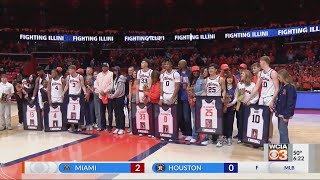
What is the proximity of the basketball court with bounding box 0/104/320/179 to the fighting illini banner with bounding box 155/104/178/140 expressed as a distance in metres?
0.20

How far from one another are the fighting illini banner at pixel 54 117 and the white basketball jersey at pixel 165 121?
2673mm

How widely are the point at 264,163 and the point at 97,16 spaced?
22603mm

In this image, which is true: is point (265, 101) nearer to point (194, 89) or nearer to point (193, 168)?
point (194, 89)

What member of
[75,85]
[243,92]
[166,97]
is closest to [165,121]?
[166,97]

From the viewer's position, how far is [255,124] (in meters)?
6.22

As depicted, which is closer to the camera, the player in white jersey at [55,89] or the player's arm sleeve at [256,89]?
the player's arm sleeve at [256,89]

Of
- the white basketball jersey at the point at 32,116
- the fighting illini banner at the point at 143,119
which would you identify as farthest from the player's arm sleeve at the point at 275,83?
the white basketball jersey at the point at 32,116

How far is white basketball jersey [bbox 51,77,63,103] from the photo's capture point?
27.5 feet

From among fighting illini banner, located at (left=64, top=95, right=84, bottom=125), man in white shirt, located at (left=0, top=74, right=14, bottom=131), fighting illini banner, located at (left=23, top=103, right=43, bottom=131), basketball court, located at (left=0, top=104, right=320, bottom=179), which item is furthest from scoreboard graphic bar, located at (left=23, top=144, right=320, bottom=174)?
man in white shirt, located at (left=0, top=74, right=14, bottom=131)

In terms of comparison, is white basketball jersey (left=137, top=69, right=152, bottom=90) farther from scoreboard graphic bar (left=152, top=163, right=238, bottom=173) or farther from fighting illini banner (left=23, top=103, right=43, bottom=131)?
scoreboard graphic bar (left=152, top=163, right=238, bottom=173)

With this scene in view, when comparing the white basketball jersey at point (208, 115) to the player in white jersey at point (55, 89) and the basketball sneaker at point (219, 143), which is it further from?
the player in white jersey at point (55, 89)

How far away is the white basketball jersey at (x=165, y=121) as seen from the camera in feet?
22.8

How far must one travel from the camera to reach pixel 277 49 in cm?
2144

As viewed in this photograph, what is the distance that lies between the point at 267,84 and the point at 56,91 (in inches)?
192
